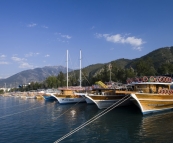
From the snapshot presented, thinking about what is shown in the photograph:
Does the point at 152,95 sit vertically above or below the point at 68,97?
above

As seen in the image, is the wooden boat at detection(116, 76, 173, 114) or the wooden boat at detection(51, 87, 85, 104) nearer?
the wooden boat at detection(116, 76, 173, 114)

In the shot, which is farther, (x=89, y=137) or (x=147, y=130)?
(x=147, y=130)

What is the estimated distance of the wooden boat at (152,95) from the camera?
2528 centimetres

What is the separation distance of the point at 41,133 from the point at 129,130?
911 centimetres

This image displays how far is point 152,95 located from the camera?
25703 millimetres

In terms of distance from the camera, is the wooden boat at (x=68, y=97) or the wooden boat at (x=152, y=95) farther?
the wooden boat at (x=68, y=97)

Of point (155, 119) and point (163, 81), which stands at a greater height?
point (163, 81)

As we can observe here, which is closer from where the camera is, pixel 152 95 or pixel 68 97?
pixel 152 95

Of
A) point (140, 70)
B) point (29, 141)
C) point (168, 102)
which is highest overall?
point (140, 70)

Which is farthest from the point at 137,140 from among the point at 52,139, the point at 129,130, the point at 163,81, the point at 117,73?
the point at 117,73

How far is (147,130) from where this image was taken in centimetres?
1858

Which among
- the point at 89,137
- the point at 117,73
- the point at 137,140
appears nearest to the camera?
the point at 137,140

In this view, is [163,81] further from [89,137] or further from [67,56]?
[67,56]

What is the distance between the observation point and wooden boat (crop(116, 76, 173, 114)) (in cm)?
2528
